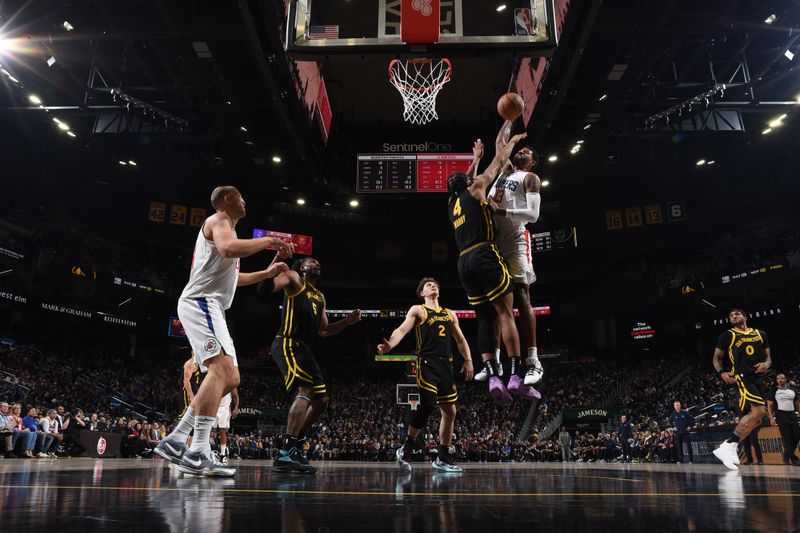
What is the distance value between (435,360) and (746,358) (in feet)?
15.5

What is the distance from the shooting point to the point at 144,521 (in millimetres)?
1911

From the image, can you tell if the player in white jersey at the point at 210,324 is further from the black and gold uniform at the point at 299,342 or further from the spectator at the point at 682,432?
the spectator at the point at 682,432

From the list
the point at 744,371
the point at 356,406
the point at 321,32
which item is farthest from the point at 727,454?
the point at 356,406

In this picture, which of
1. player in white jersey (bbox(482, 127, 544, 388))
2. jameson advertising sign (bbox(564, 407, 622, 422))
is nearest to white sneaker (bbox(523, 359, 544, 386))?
player in white jersey (bbox(482, 127, 544, 388))

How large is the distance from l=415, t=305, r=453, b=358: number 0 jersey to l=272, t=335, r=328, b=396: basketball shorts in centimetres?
162

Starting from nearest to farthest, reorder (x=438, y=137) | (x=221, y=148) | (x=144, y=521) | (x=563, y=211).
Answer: (x=144, y=521), (x=221, y=148), (x=438, y=137), (x=563, y=211)

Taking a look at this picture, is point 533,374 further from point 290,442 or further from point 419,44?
point 419,44

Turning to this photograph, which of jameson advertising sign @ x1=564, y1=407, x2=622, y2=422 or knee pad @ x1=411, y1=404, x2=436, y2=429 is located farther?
jameson advertising sign @ x1=564, y1=407, x2=622, y2=422

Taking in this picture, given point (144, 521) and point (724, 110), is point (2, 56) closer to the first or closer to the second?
point (144, 521)

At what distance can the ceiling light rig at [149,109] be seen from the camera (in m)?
15.1

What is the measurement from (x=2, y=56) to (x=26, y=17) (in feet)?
9.33

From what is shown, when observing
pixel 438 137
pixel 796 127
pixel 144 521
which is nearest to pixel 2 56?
pixel 438 137

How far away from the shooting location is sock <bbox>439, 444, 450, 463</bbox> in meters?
6.49

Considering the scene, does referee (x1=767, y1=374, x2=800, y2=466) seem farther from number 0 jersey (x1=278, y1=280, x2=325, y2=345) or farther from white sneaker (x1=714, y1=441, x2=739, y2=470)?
number 0 jersey (x1=278, y1=280, x2=325, y2=345)
